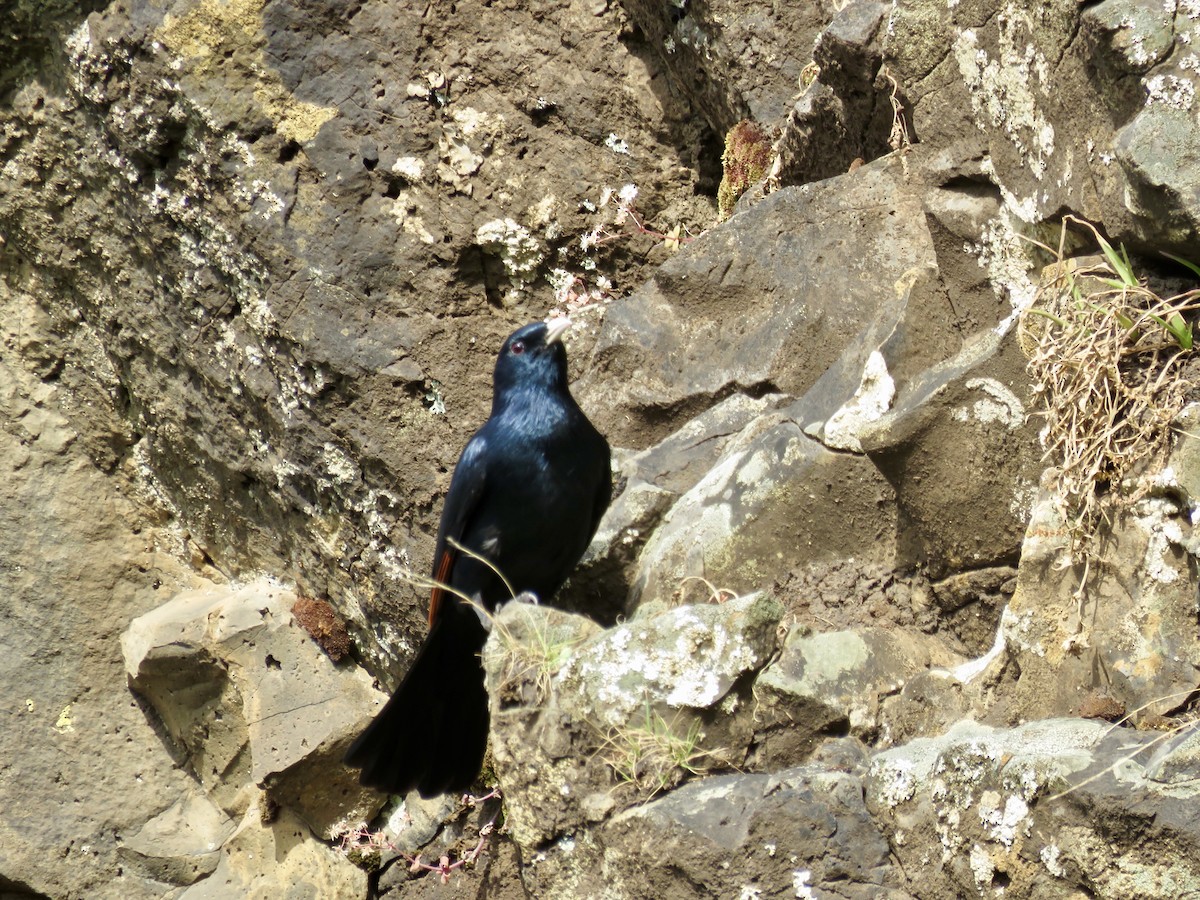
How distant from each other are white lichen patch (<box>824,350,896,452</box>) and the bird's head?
1186 millimetres

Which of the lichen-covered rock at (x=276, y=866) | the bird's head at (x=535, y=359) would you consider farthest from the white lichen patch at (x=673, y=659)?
the lichen-covered rock at (x=276, y=866)

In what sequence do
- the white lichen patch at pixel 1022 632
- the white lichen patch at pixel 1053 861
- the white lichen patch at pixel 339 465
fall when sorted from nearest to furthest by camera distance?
the white lichen patch at pixel 1053 861 < the white lichen patch at pixel 1022 632 < the white lichen patch at pixel 339 465

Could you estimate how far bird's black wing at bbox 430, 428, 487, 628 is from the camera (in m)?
5.26

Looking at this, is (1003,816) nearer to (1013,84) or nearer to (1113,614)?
(1113,614)

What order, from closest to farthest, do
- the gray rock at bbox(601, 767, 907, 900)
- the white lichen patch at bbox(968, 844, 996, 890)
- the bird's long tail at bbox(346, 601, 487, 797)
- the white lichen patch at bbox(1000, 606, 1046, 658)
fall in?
the white lichen patch at bbox(968, 844, 996, 890)
the gray rock at bbox(601, 767, 907, 900)
the white lichen patch at bbox(1000, 606, 1046, 658)
the bird's long tail at bbox(346, 601, 487, 797)

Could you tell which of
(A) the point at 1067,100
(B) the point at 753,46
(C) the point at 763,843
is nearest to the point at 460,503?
(C) the point at 763,843

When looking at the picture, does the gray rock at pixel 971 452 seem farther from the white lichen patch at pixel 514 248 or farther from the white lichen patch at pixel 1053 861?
the white lichen patch at pixel 514 248

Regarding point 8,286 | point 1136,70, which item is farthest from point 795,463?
point 8,286

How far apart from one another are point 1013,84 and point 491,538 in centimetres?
250

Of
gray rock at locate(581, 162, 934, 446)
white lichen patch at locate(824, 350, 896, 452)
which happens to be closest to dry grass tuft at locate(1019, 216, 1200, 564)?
white lichen patch at locate(824, 350, 896, 452)

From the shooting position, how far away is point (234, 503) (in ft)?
22.1

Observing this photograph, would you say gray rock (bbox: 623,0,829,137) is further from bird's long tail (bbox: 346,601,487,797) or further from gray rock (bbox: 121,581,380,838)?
gray rock (bbox: 121,581,380,838)

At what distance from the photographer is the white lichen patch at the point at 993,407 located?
14.1 ft

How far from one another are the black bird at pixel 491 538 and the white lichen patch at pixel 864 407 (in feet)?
3.36
